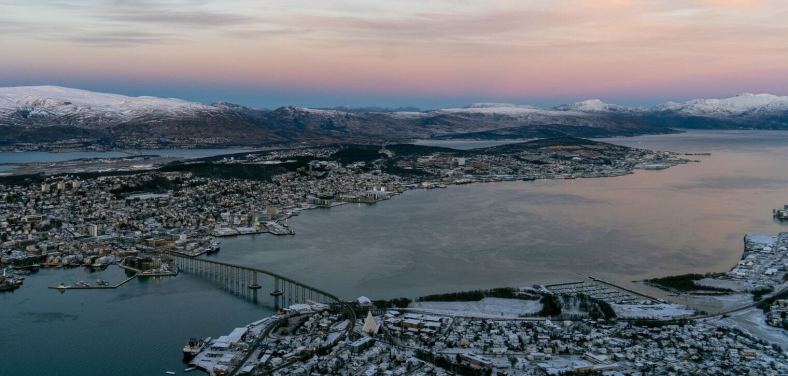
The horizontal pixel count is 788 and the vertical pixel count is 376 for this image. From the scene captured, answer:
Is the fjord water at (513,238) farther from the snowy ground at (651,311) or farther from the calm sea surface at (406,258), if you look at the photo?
the snowy ground at (651,311)

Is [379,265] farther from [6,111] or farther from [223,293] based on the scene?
[6,111]

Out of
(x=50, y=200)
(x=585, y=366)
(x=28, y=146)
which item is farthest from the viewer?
(x=28, y=146)

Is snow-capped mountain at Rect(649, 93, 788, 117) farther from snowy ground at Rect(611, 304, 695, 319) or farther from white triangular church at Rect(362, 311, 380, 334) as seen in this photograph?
white triangular church at Rect(362, 311, 380, 334)

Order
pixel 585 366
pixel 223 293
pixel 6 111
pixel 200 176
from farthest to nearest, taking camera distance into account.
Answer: pixel 6 111 → pixel 200 176 → pixel 223 293 → pixel 585 366

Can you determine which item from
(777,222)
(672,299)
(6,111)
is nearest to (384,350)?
(672,299)

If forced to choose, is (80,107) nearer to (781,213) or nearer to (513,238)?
(513,238)

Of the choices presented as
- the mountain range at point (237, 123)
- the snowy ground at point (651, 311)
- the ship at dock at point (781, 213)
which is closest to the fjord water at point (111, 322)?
the snowy ground at point (651, 311)

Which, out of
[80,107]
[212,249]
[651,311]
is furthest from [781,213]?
[80,107]
